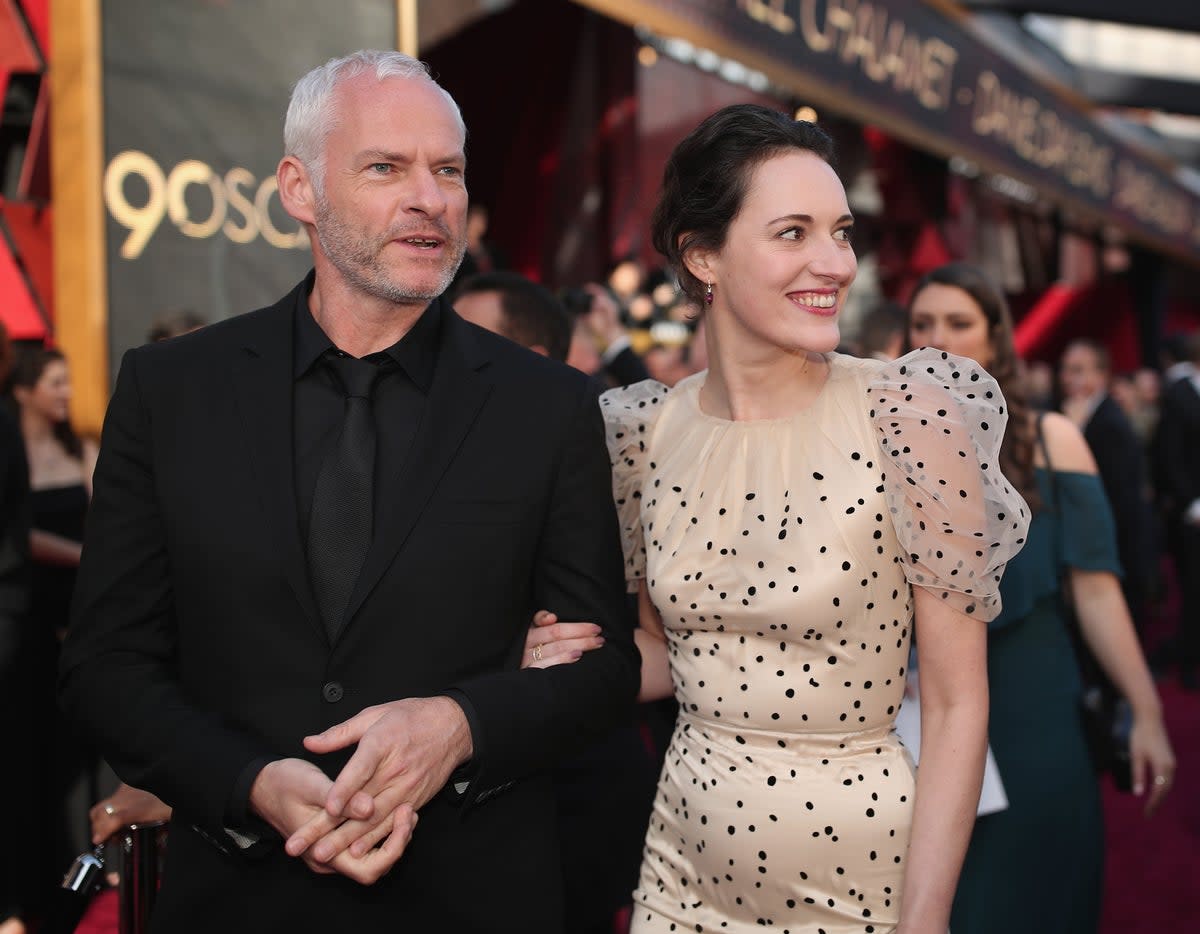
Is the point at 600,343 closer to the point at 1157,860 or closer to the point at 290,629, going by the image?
the point at 1157,860

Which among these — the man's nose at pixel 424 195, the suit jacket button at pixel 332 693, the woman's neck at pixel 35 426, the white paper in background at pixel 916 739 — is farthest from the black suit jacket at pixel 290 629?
the woman's neck at pixel 35 426

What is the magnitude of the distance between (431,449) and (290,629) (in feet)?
0.97

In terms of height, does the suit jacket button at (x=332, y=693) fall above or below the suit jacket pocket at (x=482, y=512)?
below

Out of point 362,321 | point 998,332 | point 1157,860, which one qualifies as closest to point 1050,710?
point 998,332

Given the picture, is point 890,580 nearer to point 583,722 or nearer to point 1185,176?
point 583,722

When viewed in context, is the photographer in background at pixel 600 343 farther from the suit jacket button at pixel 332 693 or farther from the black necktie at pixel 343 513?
the suit jacket button at pixel 332 693

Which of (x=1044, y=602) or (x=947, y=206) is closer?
(x=1044, y=602)

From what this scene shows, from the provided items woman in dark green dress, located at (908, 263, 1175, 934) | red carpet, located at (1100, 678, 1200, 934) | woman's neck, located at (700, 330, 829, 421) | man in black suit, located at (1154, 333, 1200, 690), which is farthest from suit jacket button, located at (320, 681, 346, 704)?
man in black suit, located at (1154, 333, 1200, 690)

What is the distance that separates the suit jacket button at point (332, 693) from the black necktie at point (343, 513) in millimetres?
58

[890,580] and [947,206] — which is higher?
[947,206]

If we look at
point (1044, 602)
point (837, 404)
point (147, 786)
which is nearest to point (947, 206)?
point (1044, 602)

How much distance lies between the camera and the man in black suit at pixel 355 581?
4.73ft

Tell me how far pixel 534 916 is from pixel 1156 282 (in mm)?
17073

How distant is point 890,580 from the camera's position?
5.43ft
